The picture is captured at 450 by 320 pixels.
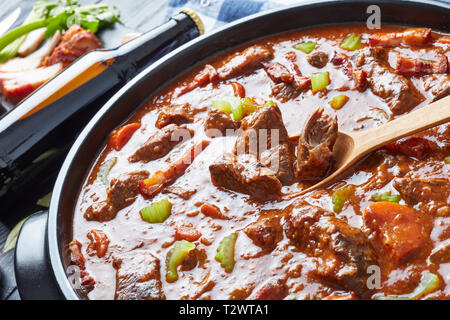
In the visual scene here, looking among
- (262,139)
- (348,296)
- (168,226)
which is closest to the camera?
(348,296)

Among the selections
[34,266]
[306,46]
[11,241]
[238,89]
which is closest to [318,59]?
[306,46]

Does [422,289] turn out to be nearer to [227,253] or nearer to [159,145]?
[227,253]

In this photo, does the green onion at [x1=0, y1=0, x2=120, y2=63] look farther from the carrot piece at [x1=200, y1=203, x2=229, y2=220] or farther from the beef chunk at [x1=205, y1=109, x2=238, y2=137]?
the carrot piece at [x1=200, y1=203, x2=229, y2=220]

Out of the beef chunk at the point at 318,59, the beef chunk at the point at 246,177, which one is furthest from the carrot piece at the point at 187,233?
the beef chunk at the point at 318,59

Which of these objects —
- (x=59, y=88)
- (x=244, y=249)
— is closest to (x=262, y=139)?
(x=244, y=249)

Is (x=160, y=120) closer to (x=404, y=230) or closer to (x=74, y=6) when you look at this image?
(x=404, y=230)

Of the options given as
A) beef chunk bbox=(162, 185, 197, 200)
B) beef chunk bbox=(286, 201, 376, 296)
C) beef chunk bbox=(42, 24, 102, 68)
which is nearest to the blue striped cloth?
beef chunk bbox=(42, 24, 102, 68)
